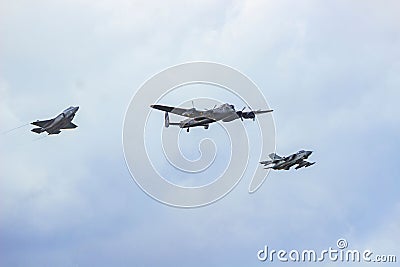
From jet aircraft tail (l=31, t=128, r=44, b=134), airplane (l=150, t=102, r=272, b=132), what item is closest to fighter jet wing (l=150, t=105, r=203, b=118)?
airplane (l=150, t=102, r=272, b=132)

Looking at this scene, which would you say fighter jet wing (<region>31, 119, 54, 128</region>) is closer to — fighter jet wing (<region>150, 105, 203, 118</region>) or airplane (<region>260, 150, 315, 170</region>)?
fighter jet wing (<region>150, 105, 203, 118</region>)

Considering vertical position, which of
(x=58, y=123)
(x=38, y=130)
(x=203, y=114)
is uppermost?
(x=203, y=114)

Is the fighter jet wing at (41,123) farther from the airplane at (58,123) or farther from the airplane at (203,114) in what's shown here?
the airplane at (203,114)

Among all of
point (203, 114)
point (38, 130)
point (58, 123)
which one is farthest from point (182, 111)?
point (38, 130)

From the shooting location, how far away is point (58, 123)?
495ft

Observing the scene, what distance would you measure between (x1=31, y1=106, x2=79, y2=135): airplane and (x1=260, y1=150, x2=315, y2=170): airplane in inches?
1333

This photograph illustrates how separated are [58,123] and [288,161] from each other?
1630 inches

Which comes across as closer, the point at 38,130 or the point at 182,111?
the point at 38,130

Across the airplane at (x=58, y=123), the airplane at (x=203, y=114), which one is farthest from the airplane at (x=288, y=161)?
the airplane at (x=58, y=123)

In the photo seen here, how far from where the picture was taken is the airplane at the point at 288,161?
163 meters

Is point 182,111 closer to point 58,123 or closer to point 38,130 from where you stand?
point 58,123

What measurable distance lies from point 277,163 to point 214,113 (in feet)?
62.0

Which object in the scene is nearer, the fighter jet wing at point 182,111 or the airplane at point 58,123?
the airplane at point 58,123

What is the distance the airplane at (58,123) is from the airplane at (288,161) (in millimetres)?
33848
